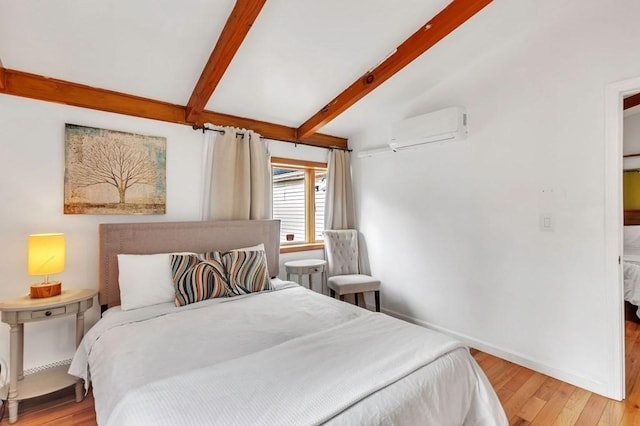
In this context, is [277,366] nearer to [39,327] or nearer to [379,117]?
[39,327]

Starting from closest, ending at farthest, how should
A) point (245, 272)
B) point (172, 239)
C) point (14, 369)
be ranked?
point (14, 369)
point (245, 272)
point (172, 239)

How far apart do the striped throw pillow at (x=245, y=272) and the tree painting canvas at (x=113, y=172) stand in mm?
841

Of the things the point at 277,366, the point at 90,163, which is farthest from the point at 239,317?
the point at 90,163

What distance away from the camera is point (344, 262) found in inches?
148

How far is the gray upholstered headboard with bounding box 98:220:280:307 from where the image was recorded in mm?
2352

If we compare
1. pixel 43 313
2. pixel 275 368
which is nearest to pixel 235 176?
pixel 43 313

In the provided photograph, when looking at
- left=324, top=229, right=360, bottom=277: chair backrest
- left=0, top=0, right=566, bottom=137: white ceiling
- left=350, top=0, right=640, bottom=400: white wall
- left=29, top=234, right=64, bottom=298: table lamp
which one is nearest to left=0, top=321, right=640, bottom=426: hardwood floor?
left=350, top=0, right=640, bottom=400: white wall

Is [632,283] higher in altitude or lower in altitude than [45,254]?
lower

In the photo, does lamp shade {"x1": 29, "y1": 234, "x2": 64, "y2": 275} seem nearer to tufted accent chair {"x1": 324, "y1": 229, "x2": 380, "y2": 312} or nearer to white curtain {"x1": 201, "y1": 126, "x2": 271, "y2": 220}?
white curtain {"x1": 201, "y1": 126, "x2": 271, "y2": 220}

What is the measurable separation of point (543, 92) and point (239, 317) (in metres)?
2.88

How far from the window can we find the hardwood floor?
2.36 meters

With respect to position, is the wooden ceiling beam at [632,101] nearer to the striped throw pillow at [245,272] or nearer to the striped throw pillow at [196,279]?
the striped throw pillow at [245,272]

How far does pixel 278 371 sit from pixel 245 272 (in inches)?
53.7

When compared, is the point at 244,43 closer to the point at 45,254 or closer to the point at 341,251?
the point at 45,254
